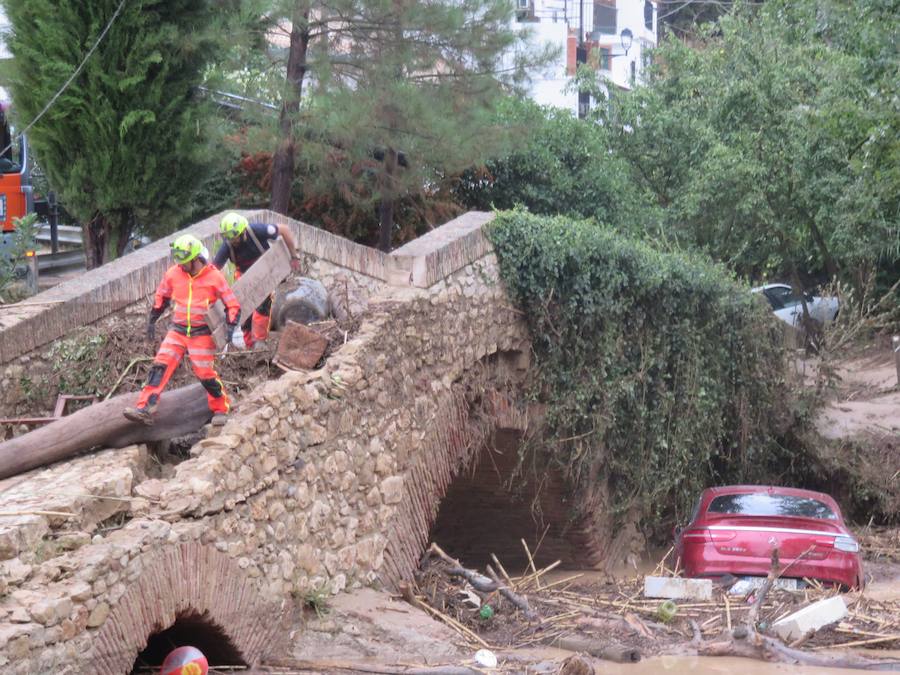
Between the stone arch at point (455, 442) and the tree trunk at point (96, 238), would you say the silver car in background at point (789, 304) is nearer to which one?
the stone arch at point (455, 442)

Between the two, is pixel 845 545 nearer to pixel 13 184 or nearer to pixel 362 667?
pixel 362 667

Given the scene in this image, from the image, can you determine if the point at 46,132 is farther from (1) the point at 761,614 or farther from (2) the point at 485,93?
(1) the point at 761,614

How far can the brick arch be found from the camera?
6.29 meters

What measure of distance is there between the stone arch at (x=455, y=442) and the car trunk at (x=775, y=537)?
2335mm

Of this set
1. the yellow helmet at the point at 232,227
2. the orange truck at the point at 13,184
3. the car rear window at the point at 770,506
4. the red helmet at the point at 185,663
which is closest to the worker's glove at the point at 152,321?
the yellow helmet at the point at 232,227

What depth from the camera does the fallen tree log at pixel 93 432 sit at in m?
7.62

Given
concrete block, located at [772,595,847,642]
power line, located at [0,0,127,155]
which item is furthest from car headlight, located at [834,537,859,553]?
power line, located at [0,0,127,155]

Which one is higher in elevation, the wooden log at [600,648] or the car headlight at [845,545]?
the car headlight at [845,545]

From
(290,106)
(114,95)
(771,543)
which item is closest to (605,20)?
(290,106)

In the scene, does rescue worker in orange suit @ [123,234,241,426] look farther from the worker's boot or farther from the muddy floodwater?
the muddy floodwater

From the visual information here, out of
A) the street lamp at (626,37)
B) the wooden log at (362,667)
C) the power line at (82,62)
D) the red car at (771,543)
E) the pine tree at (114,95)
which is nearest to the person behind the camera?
the wooden log at (362,667)

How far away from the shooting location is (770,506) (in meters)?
11.1

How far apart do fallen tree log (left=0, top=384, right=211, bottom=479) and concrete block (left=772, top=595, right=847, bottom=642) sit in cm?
Result: 440

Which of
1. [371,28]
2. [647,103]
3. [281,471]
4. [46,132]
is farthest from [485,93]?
[647,103]
